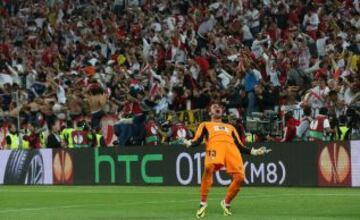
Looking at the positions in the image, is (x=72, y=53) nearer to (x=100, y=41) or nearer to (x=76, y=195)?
(x=100, y=41)

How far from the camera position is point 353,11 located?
29891 millimetres

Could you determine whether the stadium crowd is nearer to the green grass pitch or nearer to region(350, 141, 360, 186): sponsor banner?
region(350, 141, 360, 186): sponsor banner

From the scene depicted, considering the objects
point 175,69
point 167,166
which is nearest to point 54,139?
point 175,69

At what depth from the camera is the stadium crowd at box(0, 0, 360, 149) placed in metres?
27.0

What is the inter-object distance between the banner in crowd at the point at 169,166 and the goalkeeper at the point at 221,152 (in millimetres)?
7253

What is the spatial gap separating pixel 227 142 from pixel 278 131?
9.38 meters

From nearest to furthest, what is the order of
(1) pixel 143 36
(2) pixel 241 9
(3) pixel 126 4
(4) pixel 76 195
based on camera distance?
(4) pixel 76 195
(2) pixel 241 9
(1) pixel 143 36
(3) pixel 126 4

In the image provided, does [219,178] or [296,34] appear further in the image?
[296,34]

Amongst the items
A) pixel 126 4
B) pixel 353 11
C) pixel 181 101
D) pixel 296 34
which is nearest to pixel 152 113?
pixel 181 101

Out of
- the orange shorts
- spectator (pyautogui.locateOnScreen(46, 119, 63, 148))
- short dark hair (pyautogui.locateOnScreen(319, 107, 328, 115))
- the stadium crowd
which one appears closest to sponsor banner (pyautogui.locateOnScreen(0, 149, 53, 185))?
Result: spectator (pyautogui.locateOnScreen(46, 119, 63, 148))

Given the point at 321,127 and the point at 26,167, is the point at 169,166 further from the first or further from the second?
the point at 26,167

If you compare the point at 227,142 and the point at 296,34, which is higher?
the point at 296,34

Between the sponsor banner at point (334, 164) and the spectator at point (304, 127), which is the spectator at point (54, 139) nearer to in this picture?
the spectator at point (304, 127)

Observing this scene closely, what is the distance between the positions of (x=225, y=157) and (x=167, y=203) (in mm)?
3567
